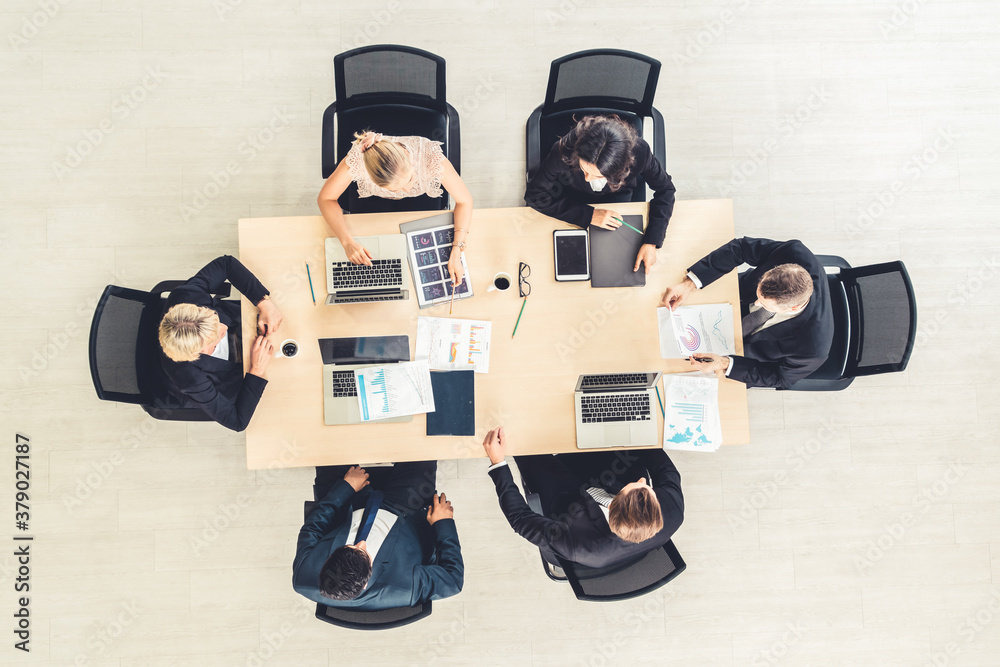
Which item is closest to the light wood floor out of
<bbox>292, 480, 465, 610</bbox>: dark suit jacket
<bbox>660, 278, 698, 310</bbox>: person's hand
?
<bbox>292, 480, 465, 610</bbox>: dark suit jacket

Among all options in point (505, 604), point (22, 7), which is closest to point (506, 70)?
point (22, 7)

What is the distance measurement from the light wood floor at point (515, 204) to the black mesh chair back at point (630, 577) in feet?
2.70

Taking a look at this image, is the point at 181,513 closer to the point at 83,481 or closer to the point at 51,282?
the point at 83,481

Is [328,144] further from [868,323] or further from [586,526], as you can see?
[868,323]

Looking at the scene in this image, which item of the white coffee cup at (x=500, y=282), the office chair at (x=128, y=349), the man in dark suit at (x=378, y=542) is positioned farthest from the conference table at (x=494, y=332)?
the office chair at (x=128, y=349)

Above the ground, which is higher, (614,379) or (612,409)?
(614,379)

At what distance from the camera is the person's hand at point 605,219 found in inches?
91.0

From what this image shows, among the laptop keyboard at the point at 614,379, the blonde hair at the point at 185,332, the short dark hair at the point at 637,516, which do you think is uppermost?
the blonde hair at the point at 185,332

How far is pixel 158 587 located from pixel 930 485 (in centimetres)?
413

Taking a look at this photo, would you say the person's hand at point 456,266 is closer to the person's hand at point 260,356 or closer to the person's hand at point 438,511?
the person's hand at point 260,356

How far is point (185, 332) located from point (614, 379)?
5.29ft

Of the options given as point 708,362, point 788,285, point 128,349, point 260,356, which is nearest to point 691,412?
point 708,362

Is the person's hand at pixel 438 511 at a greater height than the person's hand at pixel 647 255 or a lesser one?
lesser

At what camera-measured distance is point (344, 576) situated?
196 cm
